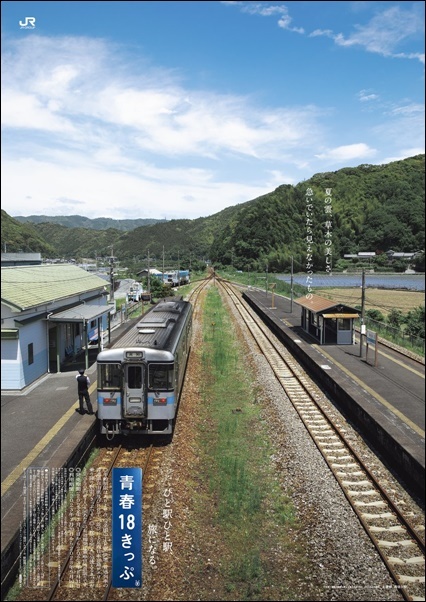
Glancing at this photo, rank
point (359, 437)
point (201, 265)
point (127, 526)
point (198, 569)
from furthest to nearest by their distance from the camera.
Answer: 1. point (201, 265)
2. point (359, 437)
3. point (198, 569)
4. point (127, 526)

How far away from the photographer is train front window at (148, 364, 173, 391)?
10.0m

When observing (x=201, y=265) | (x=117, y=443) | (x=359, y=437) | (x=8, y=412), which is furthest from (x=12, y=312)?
(x=201, y=265)

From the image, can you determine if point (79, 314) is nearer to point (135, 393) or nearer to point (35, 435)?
point (35, 435)

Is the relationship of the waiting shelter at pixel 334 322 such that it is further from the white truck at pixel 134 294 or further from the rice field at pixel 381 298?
the white truck at pixel 134 294

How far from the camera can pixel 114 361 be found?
1004cm

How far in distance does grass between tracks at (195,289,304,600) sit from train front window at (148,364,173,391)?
179 cm

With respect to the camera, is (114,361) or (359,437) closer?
(114,361)

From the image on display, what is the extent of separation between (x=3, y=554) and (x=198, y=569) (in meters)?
2.52

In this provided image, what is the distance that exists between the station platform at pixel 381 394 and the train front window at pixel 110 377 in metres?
5.77

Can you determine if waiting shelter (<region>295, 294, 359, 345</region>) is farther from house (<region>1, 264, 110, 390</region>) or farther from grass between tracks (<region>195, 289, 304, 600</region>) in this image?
house (<region>1, 264, 110, 390</region>)

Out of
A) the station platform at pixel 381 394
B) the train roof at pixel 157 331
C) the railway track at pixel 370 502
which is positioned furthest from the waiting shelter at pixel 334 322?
the train roof at pixel 157 331

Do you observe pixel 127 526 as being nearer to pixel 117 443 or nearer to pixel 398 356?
pixel 117 443

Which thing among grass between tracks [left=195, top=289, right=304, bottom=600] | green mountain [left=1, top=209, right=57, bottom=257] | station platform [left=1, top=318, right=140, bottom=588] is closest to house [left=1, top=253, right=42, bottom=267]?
station platform [left=1, top=318, right=140, bottom=588]

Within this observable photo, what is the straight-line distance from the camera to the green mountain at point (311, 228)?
12.8 m
